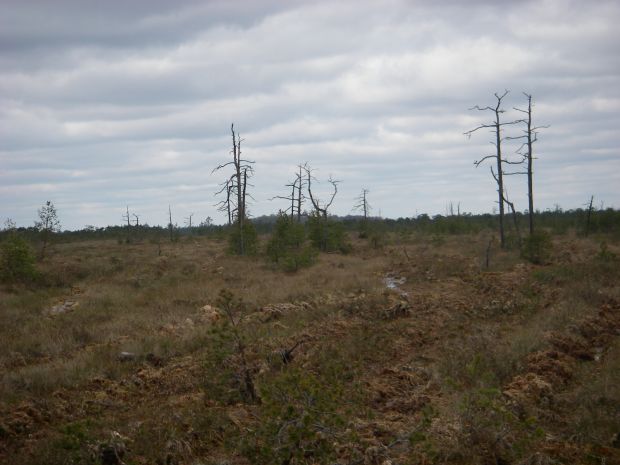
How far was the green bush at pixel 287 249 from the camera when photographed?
22.8 meters

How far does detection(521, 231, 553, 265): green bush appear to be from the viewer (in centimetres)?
2133

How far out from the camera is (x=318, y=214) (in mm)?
32312

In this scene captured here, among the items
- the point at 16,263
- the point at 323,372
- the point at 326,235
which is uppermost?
the point at 326,235

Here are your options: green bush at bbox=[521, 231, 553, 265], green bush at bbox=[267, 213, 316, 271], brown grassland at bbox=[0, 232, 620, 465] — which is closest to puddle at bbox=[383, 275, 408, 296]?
brown grassland at bbox=[0, 232, 620, 465]

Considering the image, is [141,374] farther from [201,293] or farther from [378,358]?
[201,293]

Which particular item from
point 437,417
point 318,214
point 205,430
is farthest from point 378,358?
point 318,214

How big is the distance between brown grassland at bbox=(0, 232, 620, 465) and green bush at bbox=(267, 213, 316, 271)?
3.90 meters

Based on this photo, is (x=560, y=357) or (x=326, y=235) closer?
(x=560, y=357)

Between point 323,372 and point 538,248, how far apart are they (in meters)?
15.9

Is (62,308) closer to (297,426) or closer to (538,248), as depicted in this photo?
(297,426)

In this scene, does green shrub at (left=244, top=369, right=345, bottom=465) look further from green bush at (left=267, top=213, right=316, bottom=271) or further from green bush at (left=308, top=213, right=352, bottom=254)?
green bush at (left=308, top=213, right=352, bottom=254)

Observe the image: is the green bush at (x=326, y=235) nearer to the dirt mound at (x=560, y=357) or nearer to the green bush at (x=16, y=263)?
the green bush at (x=16, y=263)

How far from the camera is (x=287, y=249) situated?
25.5 m

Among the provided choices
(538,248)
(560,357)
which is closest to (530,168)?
(538,248)
